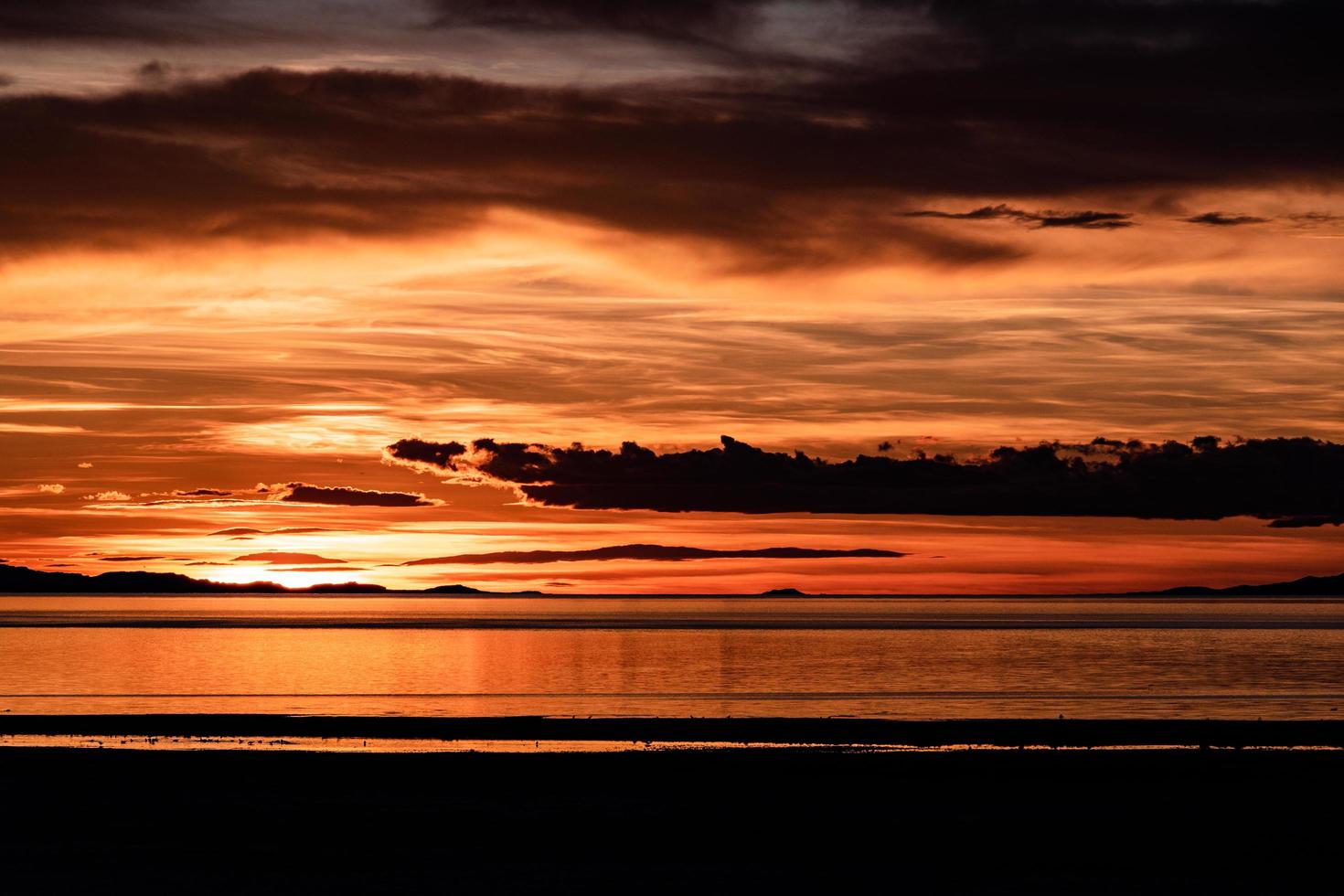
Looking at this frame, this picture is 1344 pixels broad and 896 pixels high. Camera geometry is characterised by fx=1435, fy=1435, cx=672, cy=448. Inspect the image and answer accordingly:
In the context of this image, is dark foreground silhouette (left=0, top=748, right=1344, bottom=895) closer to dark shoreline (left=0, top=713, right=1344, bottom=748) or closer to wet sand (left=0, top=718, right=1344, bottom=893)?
wet sand (left=0, top=718, right=1344, bottom=893)

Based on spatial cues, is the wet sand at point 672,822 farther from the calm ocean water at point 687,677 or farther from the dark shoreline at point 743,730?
the calm ocean water at point 687,677

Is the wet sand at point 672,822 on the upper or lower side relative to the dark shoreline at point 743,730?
upper

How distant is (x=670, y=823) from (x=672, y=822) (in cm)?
10

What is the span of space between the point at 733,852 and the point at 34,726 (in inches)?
1349

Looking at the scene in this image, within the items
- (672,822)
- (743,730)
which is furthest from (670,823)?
(743,730)

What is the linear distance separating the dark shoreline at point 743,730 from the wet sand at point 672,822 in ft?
13.6

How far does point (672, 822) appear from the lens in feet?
94.9

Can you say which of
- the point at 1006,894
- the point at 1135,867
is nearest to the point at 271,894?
the point at 1006,894

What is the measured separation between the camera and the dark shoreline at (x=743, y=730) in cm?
4531

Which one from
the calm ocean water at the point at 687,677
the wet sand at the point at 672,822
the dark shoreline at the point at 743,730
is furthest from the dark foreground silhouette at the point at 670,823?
the calm ocean water at the point at 687,677

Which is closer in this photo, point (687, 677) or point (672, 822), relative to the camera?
point (672, 822)

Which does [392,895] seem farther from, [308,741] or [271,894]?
[308,741]

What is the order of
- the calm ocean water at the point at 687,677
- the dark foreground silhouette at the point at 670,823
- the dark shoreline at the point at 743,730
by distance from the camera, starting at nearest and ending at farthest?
the dark foreground silhouette at the point at 670,823
the dark shoreline at the point at 743,730
the calm ocean water at the point at 687,677

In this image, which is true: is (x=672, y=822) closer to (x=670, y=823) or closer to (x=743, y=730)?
(x=670, y=823)
